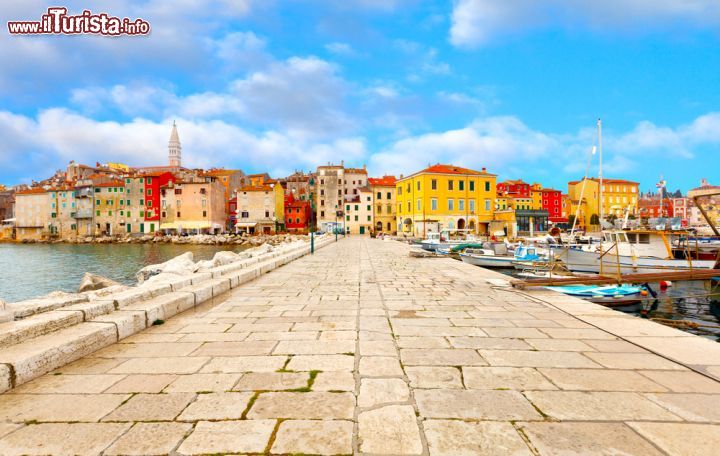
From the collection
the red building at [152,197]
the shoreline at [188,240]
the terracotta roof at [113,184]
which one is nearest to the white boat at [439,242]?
the shoreline at [188,240]

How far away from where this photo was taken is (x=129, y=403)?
9.29 ft

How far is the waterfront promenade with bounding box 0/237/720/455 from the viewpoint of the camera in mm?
2314

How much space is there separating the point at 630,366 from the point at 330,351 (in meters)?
3.04

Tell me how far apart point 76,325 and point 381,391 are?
381cm

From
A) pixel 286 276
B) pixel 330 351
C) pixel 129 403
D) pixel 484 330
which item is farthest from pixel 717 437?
pixel 286 276

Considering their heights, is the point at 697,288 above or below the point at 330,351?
below

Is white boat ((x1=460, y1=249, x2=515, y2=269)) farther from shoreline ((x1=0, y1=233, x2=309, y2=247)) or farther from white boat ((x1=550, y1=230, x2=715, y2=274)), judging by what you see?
shoreline ((x1=0, y1=233, x2=309, y2=247))

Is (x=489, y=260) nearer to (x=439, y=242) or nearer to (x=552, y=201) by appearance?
(x=439, y=242)

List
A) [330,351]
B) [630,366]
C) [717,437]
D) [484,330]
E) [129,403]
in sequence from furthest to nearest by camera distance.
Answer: [484,330] → [330,351] → [630,366] → [129,403] → [717,437]

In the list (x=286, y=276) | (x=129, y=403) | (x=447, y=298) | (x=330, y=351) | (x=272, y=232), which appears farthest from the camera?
(x=272, y=232)

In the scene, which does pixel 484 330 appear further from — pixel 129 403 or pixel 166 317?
pixel 166 317

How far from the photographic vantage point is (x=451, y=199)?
4875cm

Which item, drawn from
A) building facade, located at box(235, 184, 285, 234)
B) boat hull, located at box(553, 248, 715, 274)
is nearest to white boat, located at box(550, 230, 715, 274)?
boat hull, located at box(553, 248, 715, 274)

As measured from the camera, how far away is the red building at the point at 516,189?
80188mm
